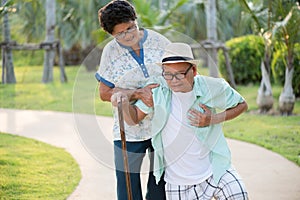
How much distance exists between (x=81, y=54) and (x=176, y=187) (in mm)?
22420

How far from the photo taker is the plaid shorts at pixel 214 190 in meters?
2.84

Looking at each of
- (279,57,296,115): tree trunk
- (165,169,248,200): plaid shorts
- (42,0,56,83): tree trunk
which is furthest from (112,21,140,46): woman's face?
(42,0,56,83): tree trunk

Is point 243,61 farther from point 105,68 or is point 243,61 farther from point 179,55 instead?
point 179,55

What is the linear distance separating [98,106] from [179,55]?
3.11ft

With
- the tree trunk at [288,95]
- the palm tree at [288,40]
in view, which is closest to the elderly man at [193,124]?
the palm tree at [288,40]

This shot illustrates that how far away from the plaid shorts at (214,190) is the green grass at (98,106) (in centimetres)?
62

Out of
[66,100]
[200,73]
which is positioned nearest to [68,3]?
[66,100]

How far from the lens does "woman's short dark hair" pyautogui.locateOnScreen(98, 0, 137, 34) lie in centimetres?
314

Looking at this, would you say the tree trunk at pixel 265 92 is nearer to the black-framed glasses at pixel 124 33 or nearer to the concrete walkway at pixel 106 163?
the concrete walkway at pixel 106 163

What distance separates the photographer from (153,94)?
298 centimetres

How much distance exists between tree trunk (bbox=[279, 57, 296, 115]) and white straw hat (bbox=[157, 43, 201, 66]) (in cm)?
604

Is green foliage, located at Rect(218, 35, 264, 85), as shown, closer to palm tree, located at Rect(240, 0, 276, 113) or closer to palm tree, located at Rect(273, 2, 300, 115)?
Answer: palm tree, located at Rect(240, 0, 276, 113)

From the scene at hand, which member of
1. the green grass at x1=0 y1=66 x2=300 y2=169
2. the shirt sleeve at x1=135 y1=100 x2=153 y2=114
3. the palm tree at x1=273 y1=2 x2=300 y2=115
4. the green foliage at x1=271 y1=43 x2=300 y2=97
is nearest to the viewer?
the shirt sleeve at x1=135 y1=100 x2=153 y2=114

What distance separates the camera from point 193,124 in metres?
2.88
